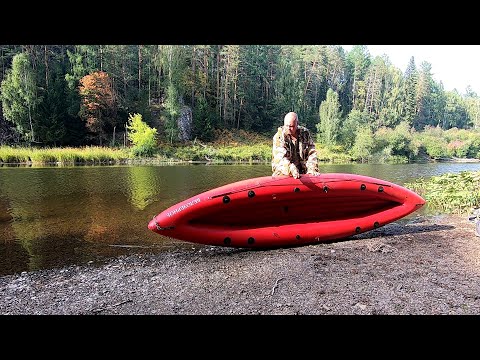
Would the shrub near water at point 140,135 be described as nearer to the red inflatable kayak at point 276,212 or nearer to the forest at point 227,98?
the forest at point 227,98

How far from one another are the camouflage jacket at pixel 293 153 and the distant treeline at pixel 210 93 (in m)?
4.34

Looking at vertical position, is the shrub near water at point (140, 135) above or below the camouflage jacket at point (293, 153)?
above

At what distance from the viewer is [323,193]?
3.14 metres

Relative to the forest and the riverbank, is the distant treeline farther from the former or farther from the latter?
the riverbank

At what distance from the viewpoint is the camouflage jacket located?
125 inches

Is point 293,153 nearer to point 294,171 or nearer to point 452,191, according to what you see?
point 294,171

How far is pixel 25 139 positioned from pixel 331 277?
654cm

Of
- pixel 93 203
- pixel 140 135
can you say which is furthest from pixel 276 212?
pixel 140 135

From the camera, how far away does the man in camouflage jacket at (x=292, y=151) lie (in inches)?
123

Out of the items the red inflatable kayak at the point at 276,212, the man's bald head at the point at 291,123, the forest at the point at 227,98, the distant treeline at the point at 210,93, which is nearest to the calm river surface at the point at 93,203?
the red inflatable kayak at the point at 276,212

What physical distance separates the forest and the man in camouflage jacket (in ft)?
15.2

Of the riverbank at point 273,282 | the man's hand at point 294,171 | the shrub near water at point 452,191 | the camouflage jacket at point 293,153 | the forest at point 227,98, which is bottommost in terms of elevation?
the riverbank at point 273,282

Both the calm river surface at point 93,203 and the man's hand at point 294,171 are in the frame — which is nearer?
the man's hand at point 294,171
